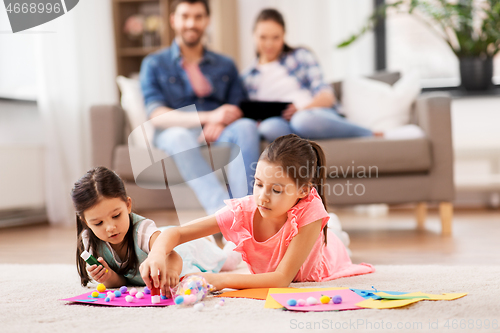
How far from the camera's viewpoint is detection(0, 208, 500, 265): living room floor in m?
1.46

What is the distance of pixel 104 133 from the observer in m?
2.00

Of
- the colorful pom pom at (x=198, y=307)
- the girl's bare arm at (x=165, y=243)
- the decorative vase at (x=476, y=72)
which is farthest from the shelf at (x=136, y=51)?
the colorful pom pom at (x=198, y=307)

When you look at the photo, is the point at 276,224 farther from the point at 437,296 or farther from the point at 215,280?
the point at 437,296

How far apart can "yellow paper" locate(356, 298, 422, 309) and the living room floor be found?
0.55 metres

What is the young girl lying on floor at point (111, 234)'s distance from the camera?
987 millimetres

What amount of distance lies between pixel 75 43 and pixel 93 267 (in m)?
1.97

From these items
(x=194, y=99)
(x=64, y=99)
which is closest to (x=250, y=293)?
(x=194, y=99)

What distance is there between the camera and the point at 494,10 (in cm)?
261

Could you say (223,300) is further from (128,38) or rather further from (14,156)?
(128,38)

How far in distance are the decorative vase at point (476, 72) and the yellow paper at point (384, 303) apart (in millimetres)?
2309

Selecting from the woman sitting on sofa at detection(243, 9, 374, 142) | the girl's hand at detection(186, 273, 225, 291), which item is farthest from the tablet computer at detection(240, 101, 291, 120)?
the girl's hand at detection(186, 273, 225, 291)

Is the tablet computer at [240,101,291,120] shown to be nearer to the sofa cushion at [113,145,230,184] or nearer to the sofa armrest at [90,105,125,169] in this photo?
the sofa cushion at [113,145,230,184]

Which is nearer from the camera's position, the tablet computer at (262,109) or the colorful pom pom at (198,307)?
the colorful pom pom at (198,307)

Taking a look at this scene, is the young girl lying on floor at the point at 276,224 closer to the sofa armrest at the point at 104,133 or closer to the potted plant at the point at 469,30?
the sofa armrest at the point at 104,133
